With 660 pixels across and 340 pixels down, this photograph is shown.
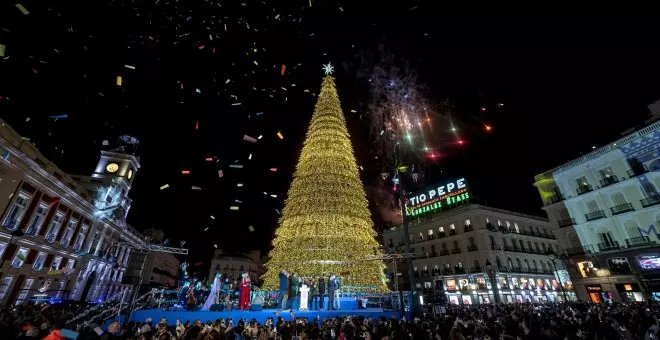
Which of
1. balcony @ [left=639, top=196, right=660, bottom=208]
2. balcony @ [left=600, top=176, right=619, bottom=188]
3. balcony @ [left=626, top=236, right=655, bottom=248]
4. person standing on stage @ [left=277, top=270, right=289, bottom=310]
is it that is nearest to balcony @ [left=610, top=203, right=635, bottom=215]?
balcony @ [left=639, top=196, right=660, bottom=208]

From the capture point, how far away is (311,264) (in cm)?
1806

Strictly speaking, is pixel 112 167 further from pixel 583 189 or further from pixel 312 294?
pixel 583 189

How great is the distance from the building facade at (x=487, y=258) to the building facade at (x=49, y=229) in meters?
38.0

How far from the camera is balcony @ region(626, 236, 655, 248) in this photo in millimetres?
22891

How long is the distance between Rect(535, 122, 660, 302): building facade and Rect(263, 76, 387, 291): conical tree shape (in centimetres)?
2173

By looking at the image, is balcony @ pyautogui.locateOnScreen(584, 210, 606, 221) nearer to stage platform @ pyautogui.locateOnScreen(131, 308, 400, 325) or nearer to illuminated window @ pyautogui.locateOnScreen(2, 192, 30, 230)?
stage platform @ pyautogui.locateOnScreen(131, 308, 400, 325)

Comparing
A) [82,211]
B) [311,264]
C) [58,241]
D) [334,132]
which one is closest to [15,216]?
[58,241]

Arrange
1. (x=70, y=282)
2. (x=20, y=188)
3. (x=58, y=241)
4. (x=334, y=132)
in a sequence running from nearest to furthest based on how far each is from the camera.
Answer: (x=20, y=188)
(x=334, y=132)
(x=58, y=241)
(x=70, y=282)

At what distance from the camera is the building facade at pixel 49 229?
1962 centimetres

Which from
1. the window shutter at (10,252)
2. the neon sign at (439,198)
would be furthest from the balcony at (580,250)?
the window shutter at (10,252)

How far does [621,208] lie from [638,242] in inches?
125

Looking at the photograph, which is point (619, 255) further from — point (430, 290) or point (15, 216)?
point (15, 216)

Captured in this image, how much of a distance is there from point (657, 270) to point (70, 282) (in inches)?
2077

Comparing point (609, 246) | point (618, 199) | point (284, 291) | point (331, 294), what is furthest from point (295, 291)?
point (618, 199)
